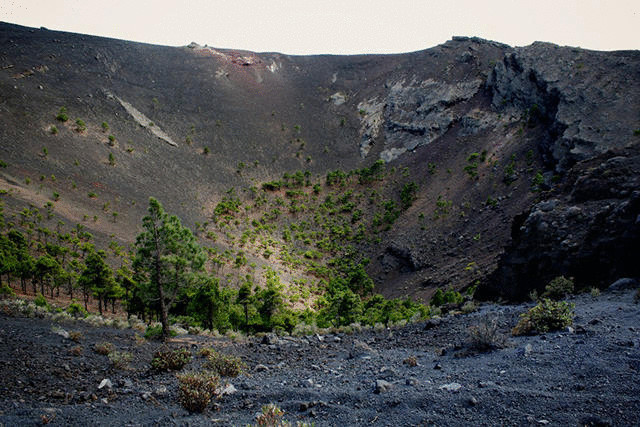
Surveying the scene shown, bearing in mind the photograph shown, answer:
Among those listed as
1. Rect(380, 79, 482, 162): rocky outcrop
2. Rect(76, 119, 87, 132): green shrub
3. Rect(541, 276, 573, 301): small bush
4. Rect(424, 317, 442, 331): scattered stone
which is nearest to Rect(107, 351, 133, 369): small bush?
Rect(424, 317, 442, 331): scattered stone

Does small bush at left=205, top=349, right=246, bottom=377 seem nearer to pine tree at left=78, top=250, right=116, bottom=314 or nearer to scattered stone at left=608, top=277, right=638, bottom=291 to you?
scattered stone at left=608, top=277, right=638, bottom=291

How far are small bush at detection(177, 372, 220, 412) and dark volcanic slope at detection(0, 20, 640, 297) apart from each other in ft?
48.2

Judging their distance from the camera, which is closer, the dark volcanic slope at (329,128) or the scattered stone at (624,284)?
the scattered stone at (624,284)

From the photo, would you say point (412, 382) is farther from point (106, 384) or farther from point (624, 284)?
point (624, 284)

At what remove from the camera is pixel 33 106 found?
56.0 metres

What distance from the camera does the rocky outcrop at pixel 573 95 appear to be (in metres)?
39.1

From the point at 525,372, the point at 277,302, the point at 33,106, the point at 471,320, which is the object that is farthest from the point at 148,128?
the point at 525,372

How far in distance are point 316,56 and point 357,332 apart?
324 ft

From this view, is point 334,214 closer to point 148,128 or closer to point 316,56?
point 148,128

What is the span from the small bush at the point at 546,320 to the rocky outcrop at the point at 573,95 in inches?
1344

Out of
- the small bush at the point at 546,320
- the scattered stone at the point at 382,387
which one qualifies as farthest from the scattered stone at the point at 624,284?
the scattered stone at the point at 382,387

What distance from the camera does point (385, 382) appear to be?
7793 mm

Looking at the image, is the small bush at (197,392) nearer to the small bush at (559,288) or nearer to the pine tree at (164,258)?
the pine tree at (164,258)

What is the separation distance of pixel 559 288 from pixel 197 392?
535 inches
